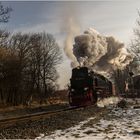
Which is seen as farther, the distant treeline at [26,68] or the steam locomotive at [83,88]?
the distant treeline at [26,68]

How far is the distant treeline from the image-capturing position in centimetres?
4481

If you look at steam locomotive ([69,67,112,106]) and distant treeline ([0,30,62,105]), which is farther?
distant treeline ([0,30,62,105])

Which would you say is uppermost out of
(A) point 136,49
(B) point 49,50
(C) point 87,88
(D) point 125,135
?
(B) point 49,50

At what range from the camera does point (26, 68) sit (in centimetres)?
5200

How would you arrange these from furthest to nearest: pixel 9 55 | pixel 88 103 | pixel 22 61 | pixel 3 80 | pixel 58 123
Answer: pixel 22 61 < pixel 9 55 < pixel 3 80 < pixel 88 103 < pixel 58 123

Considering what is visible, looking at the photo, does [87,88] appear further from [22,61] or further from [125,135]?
[22,61]

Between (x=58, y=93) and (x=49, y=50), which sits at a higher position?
(x=49, y=50)

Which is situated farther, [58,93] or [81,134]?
[58,93]

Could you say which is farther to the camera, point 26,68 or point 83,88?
point 26,68

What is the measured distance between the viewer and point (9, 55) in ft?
155

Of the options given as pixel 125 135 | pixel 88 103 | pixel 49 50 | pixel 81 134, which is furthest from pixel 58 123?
pixel 49 50

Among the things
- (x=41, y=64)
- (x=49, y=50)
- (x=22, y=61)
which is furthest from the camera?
(x=49, y=50)

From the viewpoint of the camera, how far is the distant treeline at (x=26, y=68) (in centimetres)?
4481

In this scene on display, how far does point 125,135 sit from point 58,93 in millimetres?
55054
